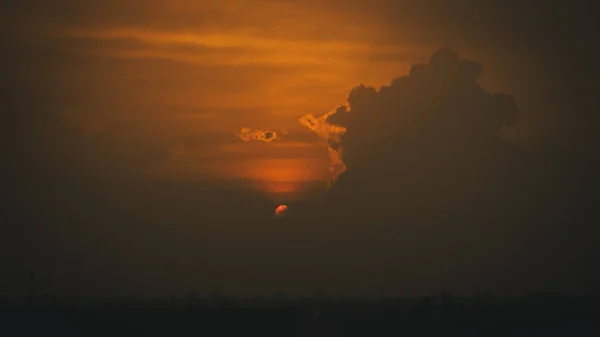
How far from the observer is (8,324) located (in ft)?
347

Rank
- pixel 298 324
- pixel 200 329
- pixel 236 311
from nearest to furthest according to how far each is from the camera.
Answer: pixel 200 329
pixel 298 324
pixel 236 311

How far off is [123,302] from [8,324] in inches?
2523

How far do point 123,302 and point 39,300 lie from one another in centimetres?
1300

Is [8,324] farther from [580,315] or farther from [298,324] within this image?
[580,315]

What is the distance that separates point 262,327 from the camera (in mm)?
107500

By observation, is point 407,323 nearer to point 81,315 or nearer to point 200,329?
point 200,329

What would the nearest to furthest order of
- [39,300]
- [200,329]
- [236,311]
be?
[200,329], [236,311], [39,300]

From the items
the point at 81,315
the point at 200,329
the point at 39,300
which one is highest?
the point at 39,300

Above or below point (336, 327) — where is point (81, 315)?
above

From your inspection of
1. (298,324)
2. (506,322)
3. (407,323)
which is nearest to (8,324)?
(298,324)

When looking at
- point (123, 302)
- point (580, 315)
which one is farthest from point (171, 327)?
point (123, 302)

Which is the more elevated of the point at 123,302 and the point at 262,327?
the point at 123,302

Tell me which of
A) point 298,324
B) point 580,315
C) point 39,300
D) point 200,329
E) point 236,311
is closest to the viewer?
point 200,329

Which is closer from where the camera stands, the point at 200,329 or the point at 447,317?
the point at 200,329
